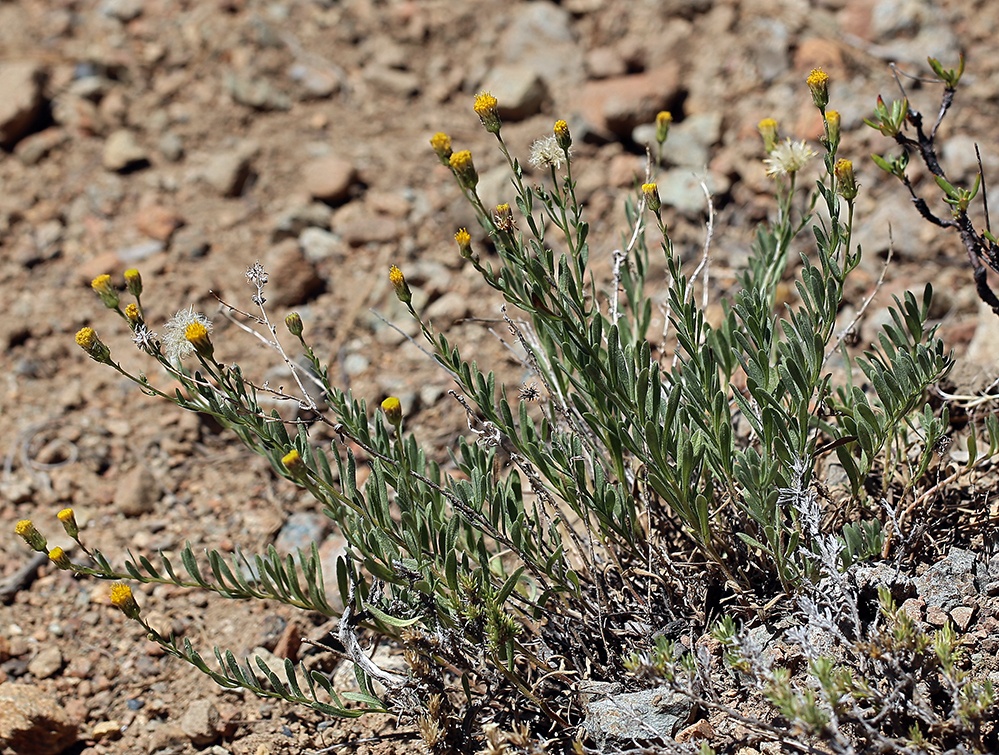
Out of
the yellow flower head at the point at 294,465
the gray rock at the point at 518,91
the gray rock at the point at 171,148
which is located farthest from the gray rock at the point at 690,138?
the yellow flower head at the point at 294,465

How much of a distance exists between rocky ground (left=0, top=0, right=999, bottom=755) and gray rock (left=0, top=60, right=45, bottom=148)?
0.05ft

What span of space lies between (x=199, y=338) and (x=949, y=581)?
191 cm

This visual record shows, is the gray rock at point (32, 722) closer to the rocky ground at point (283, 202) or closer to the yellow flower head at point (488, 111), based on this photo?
the rocky ground at point (283, 202)

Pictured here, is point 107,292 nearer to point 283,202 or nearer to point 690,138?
point 283,202

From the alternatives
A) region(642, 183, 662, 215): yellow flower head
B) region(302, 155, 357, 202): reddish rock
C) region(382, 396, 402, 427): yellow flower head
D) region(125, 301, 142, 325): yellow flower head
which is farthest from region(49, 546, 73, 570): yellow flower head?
region(302, 155, 357, 202): reddish rock

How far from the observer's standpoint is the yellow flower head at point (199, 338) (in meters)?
1.92

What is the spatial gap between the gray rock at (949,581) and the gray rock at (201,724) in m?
2.00

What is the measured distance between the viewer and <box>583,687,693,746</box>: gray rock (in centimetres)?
201

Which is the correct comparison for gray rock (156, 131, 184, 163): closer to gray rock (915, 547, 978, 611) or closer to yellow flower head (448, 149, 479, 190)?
yellow flower head (448, 149, 479, 190)

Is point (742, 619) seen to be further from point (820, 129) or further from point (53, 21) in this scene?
point (53, 21)

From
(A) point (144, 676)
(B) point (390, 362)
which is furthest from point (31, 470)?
(B) point (390, 362)

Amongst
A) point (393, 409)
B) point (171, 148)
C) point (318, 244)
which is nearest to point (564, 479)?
point (393, 409)

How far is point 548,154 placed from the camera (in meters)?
2.15

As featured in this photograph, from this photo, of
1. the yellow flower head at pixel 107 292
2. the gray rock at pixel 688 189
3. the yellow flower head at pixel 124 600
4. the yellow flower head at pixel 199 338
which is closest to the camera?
the yellow flower head at pixel 199 338
